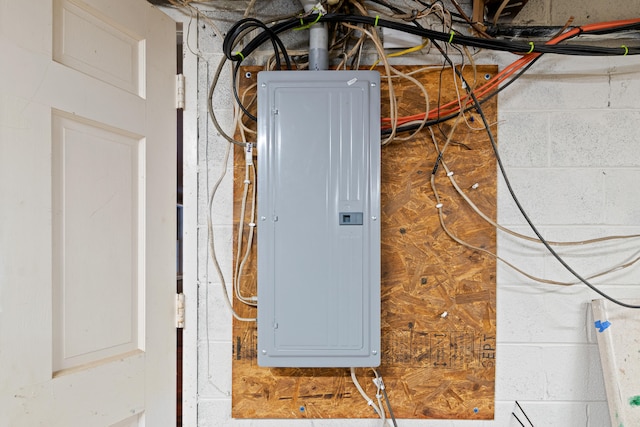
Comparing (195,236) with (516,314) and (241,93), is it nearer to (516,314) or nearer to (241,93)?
(241,93)

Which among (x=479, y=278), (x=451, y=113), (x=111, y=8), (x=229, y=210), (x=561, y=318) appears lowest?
(x=561, y=318)

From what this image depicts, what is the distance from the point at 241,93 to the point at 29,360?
0.91m

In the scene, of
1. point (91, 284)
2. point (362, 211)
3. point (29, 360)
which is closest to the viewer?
point (29, 360)

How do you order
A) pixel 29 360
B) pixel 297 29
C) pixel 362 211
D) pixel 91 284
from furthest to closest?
pixel 297 29 → pixel 362 211 → pixel 91 284 → pixel 29 360

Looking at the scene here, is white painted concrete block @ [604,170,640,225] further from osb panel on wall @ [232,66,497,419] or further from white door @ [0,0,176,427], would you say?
white door @ [0,0,176,427]

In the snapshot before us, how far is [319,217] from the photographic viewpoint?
43.1 inches

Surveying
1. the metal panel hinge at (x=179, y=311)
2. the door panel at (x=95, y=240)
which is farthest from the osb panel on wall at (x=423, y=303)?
the door panel at (x=95, y=240)

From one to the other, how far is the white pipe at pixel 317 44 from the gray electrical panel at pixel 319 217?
0.09m

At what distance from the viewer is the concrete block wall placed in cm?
125

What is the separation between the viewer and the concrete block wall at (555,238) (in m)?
1.25

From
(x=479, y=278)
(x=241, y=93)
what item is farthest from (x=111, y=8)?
(x=479, y=278)

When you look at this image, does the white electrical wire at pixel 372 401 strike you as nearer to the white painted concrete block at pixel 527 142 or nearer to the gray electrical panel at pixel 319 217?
the gray electrical panel at pixel 319 217

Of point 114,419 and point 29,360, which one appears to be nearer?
point 29,360

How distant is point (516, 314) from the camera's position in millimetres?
1260
